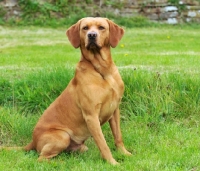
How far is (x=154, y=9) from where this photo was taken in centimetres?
1488

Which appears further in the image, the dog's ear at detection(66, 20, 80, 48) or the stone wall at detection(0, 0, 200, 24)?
the stone wall at detection(0, 0, 200, 24)

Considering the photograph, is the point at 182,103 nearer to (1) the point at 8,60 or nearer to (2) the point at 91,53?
(2) the point at 91,53

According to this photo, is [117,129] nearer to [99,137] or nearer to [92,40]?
[99,137]

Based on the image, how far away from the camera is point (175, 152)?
5.01 metres

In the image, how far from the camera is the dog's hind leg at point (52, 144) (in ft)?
16.3

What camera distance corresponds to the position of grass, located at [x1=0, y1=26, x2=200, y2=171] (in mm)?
4871

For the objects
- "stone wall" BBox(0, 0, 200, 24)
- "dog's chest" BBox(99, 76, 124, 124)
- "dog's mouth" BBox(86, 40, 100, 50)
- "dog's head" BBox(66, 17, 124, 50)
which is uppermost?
"dog's head" BBox(66, 17, 124, 50)

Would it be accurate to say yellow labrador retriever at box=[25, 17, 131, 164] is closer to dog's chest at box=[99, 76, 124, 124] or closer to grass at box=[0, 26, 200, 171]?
dog's chest at box=[99, 76, 124, 124]

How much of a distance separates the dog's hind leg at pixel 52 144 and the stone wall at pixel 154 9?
10007 millimetres

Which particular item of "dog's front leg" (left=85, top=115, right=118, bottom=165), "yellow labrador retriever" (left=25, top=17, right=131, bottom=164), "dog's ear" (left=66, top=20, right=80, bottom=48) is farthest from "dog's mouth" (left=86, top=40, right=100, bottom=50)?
"dog's front leg" (left=85, top=115, right=118, bottom=165)

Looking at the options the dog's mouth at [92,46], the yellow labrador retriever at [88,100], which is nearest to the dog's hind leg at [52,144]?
the yellow labrador retriever at [88,100]

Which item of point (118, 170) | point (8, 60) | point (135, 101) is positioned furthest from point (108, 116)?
point (8, 60)

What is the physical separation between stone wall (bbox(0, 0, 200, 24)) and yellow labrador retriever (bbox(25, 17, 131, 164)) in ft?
32.1

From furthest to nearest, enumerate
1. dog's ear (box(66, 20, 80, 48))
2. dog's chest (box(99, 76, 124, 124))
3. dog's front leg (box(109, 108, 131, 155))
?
dog's front leg (box(109, 108, 131, 155)) < dog's ear (box(66, 20, 80, 48)) < dog's chest (box(99, 76, 124, 124))
